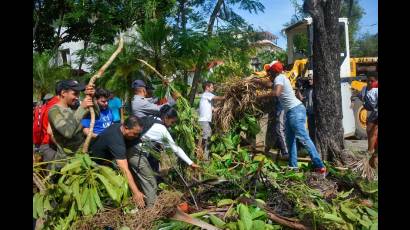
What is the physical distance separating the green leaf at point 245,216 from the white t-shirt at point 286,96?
2.71 metres

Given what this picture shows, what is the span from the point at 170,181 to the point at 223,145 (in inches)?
83.2

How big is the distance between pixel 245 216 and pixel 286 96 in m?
2.95

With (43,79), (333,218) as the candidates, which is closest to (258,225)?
(333,218)

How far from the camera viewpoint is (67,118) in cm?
446

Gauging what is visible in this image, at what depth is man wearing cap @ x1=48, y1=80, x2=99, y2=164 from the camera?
443 cm

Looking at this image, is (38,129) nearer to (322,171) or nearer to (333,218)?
(333,218)

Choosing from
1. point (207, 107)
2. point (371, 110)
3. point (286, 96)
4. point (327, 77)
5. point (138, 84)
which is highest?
point (327, 77)

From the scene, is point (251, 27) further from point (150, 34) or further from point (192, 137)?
point (192, 137)

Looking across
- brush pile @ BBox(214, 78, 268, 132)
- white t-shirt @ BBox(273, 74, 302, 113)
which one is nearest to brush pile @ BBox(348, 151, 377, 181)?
white t-shirt @ BBox(273, 74, 302, 113)

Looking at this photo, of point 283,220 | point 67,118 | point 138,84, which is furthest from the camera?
point 138,84

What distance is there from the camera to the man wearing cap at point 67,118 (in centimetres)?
443

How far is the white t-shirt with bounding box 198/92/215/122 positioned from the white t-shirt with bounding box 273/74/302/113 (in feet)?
4.67

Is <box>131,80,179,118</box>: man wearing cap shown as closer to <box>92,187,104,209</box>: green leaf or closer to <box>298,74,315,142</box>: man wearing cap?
<box>92,187,104,209</box>: green leaf
